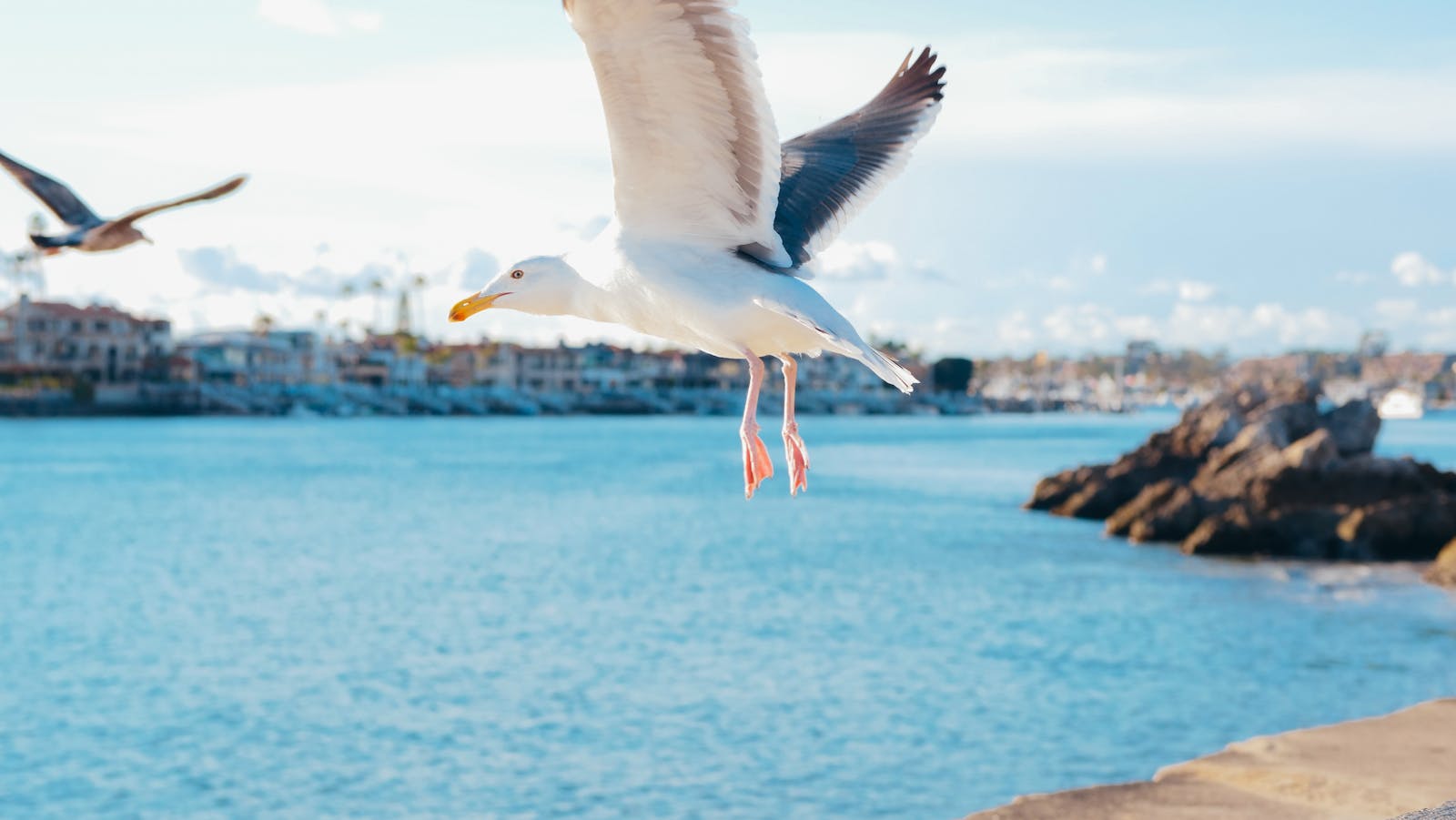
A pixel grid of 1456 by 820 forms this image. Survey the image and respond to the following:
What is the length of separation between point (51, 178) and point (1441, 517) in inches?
1251

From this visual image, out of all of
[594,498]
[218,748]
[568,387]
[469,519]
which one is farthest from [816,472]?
[568,387]

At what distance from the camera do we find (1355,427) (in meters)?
38.1

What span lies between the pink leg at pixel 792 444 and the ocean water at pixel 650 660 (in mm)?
13525

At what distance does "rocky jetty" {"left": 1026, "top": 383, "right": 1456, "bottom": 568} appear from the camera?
31766mm

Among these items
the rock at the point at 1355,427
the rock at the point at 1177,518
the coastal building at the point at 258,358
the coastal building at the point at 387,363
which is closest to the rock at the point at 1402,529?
the rock at the point at 1177,518

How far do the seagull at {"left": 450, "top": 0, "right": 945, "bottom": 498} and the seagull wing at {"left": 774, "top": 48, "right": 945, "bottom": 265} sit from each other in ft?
2.67

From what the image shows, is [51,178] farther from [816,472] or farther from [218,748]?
[816,472]

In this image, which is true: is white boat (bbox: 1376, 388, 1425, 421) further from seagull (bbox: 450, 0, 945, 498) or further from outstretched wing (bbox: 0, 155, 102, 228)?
outstretched wing (bbox: 0, 155, 102, 228)

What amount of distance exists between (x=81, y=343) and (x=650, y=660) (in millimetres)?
103201

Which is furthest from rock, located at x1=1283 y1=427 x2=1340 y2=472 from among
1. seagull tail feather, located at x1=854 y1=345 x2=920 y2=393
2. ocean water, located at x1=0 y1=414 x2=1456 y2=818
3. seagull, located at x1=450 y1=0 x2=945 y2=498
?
seagull tail feather, located at x1=854 y1=345 x2=920 y2=393

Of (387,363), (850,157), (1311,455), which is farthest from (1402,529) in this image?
(387,363)

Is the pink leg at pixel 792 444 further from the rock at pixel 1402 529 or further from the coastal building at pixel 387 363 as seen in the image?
the coastal building at pixel 387 363

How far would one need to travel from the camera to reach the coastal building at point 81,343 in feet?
377

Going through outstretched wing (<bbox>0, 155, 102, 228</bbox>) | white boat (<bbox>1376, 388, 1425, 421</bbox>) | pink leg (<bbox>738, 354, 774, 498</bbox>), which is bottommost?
pink leg (<bbox>738, 354, 774, 498</bbox>)
